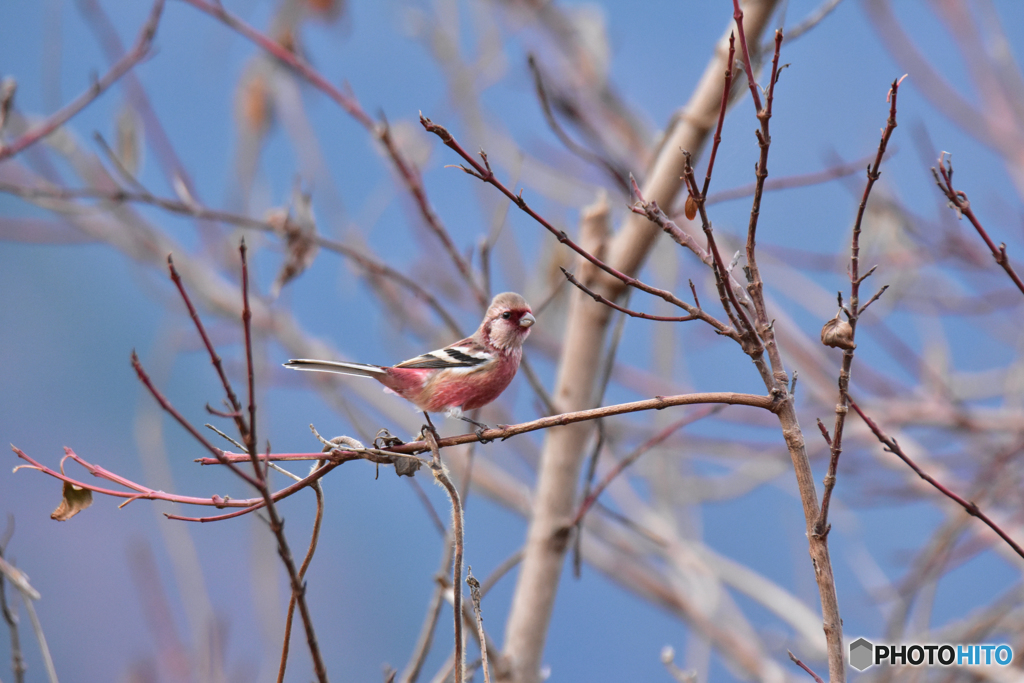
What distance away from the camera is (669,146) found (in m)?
2.18

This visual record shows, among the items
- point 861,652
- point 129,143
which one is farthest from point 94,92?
point 861,652

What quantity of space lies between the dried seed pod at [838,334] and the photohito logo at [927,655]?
1119 millimetres

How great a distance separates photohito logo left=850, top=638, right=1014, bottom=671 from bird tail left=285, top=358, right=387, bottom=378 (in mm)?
1357

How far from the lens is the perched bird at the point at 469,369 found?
1.86 metres

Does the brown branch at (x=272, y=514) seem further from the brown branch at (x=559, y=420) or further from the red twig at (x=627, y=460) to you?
the red twig at (x=627, y=460)

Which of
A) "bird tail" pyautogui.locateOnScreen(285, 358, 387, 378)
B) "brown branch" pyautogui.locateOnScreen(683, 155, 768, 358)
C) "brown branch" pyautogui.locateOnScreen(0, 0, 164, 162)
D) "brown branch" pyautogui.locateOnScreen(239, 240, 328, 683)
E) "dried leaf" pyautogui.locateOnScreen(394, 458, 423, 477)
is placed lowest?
"brown branch" pyautogui.locateOnScreen(239, 240, 328, 683)

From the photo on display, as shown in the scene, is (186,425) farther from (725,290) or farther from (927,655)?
(927,655)

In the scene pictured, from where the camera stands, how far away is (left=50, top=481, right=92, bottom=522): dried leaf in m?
1.27

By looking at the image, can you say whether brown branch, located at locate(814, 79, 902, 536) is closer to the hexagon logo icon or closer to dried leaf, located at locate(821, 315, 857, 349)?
dried leaf, located at locate(821, 315, 857, 349)

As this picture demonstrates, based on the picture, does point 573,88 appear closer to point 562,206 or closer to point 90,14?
point 562,206

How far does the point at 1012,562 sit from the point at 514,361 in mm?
2514

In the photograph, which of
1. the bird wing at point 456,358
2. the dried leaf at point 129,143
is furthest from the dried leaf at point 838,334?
the dried leaf at point 129,143

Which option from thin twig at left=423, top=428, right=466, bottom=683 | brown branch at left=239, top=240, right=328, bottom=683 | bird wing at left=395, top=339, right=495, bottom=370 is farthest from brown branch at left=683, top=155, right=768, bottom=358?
bird wing at left=395, top=339, right=495, bottom=370

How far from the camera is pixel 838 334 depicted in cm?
106
